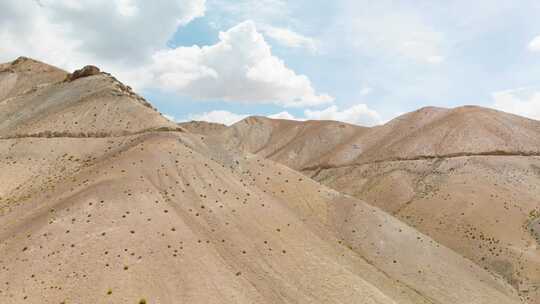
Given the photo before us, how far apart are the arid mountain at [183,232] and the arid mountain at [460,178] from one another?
585cm

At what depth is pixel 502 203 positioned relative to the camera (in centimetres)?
5728

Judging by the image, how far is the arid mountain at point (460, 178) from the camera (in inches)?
1972

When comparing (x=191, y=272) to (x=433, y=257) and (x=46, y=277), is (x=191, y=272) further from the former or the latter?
(x=433, y=257)

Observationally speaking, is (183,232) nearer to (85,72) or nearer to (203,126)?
(85,72)

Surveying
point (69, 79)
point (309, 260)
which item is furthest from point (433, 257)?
point (69, 79)

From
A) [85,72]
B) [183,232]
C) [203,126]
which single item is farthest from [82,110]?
[203,126]

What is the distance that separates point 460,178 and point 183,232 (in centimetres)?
4637

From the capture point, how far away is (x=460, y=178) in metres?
66.2

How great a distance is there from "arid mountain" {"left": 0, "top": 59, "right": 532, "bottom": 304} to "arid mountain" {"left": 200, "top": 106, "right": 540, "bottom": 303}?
585 cm

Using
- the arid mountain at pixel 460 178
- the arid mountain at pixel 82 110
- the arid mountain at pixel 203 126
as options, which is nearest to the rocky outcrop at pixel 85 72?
the arid mountain at pixel 82 110

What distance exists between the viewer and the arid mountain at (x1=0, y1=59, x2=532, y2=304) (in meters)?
29.4

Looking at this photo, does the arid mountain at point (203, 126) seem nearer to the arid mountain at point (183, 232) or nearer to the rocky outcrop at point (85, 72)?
the rocky outcrop at point (85, 72)

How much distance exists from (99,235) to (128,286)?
6.37 metres

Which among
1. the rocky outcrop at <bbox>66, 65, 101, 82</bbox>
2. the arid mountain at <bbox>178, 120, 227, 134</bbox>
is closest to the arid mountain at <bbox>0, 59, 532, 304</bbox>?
the rocky outcrop at <bbox>66, 65, 101, 82</bbox>
